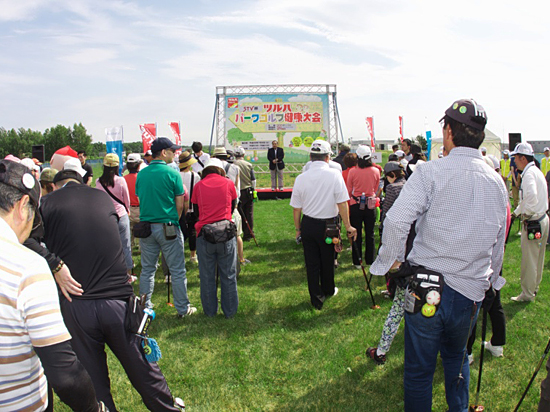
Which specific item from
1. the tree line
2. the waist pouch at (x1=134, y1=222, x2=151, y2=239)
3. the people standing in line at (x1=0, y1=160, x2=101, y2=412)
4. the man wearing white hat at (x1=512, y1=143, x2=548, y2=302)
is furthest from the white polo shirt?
the tree line

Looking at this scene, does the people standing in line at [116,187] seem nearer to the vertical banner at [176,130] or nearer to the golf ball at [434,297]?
the golf ball at [434,297]

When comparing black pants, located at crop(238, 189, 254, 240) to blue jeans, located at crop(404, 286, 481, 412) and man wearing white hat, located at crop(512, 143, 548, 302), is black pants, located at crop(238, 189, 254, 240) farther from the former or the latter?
blue jeans, located at crop(404, 286, 481, 412)

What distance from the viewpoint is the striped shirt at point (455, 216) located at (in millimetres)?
2189

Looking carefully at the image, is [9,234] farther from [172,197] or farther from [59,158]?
[59,158]

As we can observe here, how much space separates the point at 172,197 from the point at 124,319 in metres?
2.34

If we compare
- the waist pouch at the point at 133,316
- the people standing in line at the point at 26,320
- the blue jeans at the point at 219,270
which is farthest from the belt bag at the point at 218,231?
the people standing in line at the point at 26,320

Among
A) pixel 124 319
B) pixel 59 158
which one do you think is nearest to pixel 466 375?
pixel 124 319

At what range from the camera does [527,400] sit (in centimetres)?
327

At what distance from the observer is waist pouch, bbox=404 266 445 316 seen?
2221mm

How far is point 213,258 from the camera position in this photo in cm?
476

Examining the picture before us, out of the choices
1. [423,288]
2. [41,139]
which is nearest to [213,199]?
[423,288]

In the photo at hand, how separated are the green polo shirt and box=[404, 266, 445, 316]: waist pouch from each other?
3.14 m

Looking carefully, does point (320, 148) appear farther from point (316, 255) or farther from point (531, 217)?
point (531, 217)

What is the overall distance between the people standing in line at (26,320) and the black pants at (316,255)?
3539 mm
